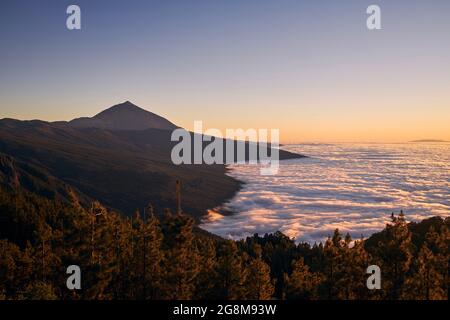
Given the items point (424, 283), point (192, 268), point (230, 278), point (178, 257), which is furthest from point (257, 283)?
point (424, 283)

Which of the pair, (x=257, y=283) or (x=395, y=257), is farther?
(x=257, y=283)

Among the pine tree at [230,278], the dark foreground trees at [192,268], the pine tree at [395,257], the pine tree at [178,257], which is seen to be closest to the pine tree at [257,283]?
the dark foreground trees at [192,268]

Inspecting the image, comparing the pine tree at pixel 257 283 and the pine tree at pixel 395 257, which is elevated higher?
the pine tree at pixel 395 257

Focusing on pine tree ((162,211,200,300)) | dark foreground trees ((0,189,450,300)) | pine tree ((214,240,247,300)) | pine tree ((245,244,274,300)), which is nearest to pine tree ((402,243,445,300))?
dark foreground trees ((0,189,450,300))

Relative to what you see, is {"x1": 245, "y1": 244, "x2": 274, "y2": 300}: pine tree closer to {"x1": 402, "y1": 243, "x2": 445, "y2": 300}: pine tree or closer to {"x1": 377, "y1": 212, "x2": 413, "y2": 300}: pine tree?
{"x1": 377, "y1": 212, "x2": 413, "y2": 300}: pine tree

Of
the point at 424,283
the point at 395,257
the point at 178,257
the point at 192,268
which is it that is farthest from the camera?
the point at 192,268

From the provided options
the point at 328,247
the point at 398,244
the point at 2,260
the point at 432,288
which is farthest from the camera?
the point at 2,260

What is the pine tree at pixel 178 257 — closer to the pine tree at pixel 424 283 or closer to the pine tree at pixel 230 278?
the pine tree at pixel 230 278

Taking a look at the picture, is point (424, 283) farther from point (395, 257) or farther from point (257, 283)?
point (257, 283)

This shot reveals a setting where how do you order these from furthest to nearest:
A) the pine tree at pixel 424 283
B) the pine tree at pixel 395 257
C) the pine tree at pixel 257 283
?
the pine tree at pixel 257 283, the pine tree at pixel 395 257, the pine tree at pixel 424 283

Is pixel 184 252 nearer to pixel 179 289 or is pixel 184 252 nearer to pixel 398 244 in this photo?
pixel 179 289
